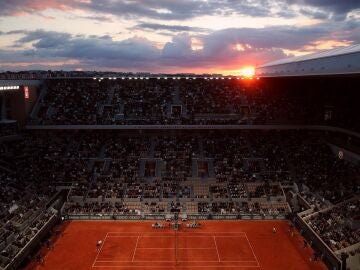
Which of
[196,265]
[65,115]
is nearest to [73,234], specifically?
[196,265]

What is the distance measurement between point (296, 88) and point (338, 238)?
30.1 metres

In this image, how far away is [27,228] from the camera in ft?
123

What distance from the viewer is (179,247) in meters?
36.4

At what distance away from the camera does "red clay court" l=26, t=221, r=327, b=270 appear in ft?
109

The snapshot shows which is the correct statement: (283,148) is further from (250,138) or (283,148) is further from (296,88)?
(296,88)

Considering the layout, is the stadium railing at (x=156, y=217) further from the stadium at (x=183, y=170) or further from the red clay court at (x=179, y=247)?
the red clay court at (x=179, y=247)

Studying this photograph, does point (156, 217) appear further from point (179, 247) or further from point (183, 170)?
point (183, 170)

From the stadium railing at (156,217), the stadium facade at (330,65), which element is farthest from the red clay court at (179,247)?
the stadium facade at (330,65)

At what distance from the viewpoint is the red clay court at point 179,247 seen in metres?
33.2

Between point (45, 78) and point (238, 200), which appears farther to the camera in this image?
point (45, 78)

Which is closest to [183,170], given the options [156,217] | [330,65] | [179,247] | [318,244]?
[156,217]

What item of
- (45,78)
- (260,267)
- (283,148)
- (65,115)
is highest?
(45,78)

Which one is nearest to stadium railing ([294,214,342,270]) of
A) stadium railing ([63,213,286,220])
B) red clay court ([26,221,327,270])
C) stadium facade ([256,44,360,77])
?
red clay court ([26,221,327,270])

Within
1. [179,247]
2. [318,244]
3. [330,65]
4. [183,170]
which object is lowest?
[179,247]
